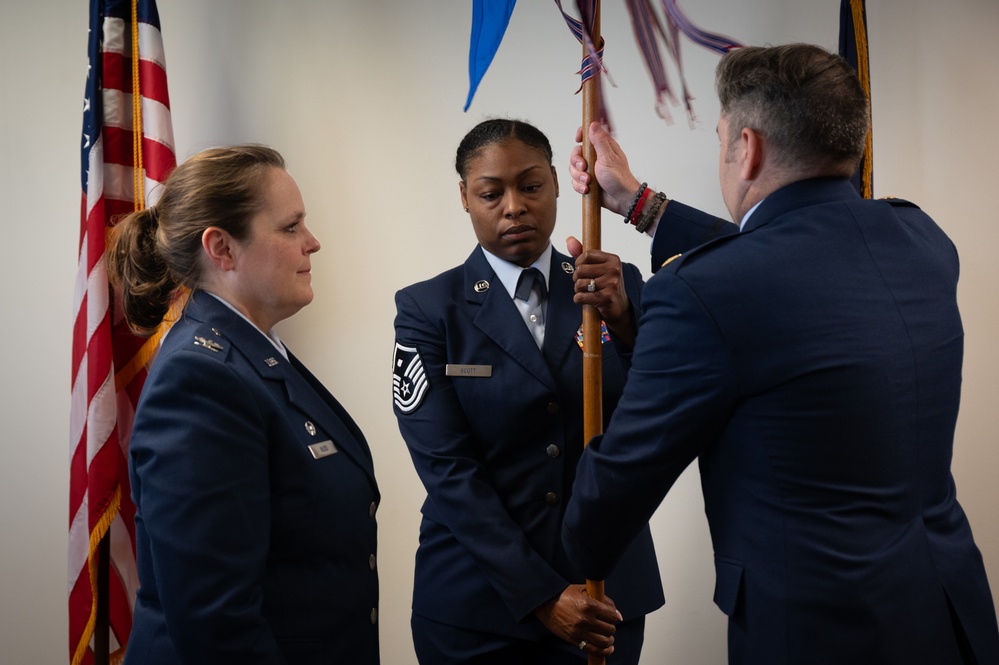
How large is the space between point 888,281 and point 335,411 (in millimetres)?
958

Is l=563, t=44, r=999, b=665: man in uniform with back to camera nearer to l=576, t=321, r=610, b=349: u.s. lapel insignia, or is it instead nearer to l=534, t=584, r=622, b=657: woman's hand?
l=534, t=584, r=622, b=657: woman's hand

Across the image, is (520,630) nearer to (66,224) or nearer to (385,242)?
(385,242)

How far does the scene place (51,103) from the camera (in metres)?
2.77

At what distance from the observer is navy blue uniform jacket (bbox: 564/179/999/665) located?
1141mm

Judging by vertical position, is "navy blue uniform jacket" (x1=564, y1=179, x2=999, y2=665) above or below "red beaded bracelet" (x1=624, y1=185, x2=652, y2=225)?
below

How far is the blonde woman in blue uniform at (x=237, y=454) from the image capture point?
121cm

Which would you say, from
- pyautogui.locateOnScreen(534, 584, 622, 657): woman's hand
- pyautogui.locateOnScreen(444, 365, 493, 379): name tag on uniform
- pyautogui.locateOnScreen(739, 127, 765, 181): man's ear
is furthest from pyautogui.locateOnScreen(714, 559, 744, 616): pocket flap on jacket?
pyautogui.locateOnScreen(444, 365, 493, 379): name tag on uniform

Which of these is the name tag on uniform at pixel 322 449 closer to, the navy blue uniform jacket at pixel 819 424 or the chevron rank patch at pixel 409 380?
the chevron rank patch at pixel 409 380

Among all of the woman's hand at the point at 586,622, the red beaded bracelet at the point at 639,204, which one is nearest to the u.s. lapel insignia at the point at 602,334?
the red beaded bracelet at the point at 639,204

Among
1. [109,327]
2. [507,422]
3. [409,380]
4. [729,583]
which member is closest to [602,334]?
[507,422]

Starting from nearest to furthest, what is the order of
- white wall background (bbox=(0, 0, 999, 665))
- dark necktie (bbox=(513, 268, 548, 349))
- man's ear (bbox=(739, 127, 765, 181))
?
man's ear (bbox=(739, 127, 765, 181)) < dark necktie (bbox=(513, 268, 548, 349)) < white wall background (bbox=(0, 0, 999, 665))

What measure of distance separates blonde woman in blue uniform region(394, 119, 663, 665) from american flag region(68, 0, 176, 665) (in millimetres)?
1028

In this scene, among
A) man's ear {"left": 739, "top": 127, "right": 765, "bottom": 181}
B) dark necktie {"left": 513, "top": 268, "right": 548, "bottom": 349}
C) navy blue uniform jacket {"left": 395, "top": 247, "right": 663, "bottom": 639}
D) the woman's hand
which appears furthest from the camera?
dark necktie {"left": 513, "top": 268, "right": 548, "bottom": 349}

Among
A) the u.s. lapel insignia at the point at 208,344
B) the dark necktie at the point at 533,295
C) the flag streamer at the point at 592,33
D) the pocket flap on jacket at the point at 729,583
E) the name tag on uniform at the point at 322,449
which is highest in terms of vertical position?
the flag streamer at the point at 592,33
